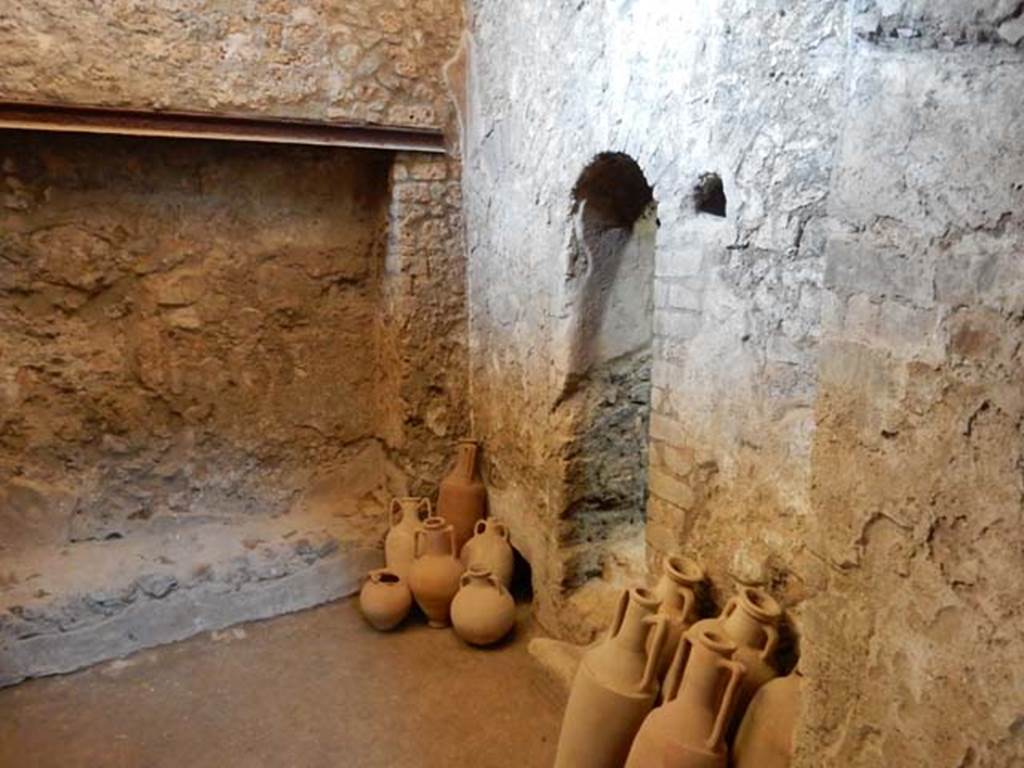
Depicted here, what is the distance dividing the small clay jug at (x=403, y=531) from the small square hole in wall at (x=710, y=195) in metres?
1.75

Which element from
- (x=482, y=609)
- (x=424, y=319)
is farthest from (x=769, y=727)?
(x=424, y=319)

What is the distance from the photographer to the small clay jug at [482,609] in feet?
8.89

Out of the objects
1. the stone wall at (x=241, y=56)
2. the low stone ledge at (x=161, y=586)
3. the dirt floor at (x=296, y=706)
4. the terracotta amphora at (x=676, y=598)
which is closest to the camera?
the terracotta amphora at (x=676, y=598)

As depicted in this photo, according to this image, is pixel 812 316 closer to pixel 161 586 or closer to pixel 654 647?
pixel 654 647

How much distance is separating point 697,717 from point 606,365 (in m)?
1.29

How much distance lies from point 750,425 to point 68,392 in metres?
2.62

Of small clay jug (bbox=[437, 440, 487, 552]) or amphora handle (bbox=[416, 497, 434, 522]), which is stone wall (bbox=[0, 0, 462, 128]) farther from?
amphora handle (bbox=[416, 497, 434, 522])

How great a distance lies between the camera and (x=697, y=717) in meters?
1.64

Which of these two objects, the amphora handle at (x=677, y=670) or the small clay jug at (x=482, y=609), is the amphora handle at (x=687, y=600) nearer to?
the amphora handle at (x=677, y=670)

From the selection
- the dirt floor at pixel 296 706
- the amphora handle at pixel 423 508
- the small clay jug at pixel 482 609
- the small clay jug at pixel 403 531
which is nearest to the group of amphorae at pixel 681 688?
the dirt floor at pixel 296 706

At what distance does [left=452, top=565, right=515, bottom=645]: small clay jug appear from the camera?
2709 millimetres

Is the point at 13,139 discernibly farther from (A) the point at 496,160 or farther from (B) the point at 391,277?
(A) the point at 496,160

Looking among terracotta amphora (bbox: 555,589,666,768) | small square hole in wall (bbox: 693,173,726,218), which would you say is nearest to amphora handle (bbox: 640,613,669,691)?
terracotta amphora (bbox: 555,589,666,768)

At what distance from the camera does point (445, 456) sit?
11.2ft
